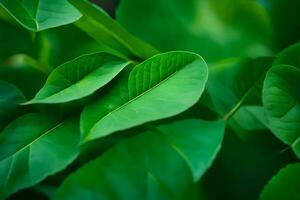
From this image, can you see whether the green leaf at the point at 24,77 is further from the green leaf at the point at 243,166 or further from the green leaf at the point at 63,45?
the green leaf at the point at 243,166

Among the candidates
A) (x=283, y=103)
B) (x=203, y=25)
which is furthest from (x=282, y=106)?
(x=203, y=25)

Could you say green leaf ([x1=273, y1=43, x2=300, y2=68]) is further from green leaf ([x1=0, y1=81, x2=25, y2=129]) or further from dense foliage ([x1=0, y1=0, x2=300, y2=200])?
green leaf ([x1=0, y1=81, x2=25, y2=129])

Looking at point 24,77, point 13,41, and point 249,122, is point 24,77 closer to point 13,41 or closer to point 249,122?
point 13,41

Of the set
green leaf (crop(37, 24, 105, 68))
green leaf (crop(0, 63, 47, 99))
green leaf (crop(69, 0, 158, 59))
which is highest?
green leaf (crop(69, 0, 158, 59))

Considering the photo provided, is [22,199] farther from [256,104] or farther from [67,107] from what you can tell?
[256,104]

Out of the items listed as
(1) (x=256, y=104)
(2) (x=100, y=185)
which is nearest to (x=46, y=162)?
(2) (x=100, y=185)

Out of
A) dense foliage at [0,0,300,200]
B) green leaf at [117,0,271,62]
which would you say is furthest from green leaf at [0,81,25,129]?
green leaf at [117,0,271,62]
